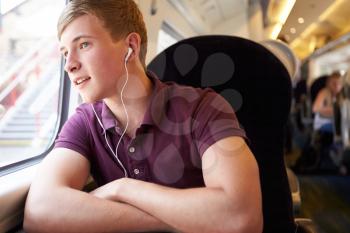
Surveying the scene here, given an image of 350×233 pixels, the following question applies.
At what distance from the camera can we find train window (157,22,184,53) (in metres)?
2.27

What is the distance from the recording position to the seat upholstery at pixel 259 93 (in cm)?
119

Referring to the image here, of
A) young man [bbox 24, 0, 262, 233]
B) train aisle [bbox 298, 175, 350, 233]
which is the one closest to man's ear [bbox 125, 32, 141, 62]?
young man [bbox 24, 0, 262, 233]

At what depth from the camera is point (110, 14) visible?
105 centimetres

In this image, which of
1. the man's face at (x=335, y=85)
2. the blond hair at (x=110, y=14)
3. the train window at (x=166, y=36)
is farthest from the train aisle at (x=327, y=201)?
the blond hair at (x=110, y=14)

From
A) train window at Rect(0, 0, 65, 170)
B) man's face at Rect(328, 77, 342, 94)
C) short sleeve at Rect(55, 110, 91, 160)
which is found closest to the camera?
short sleeve at Rect(55, 110, 91, 160)

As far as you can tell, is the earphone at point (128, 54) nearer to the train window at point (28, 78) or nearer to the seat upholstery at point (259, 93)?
the seat upholstery at point (259, 93)

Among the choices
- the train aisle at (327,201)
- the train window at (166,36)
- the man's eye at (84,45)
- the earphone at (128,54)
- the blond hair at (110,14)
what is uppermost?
the train window at (166,36)

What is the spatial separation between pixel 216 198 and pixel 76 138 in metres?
0.50

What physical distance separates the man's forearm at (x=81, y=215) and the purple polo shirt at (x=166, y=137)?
161 millimetres

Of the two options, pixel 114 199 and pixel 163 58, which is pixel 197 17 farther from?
pixel 114 199

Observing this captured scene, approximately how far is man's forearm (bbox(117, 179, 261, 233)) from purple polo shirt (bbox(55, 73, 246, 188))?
0.41 feet

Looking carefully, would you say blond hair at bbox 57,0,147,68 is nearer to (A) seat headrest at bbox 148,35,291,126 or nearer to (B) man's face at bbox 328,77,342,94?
(A) seat headrest at bbox 148,35,291,126

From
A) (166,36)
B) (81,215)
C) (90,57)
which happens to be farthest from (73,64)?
(166,36)

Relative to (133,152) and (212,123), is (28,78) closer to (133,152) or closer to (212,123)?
(133,152)
